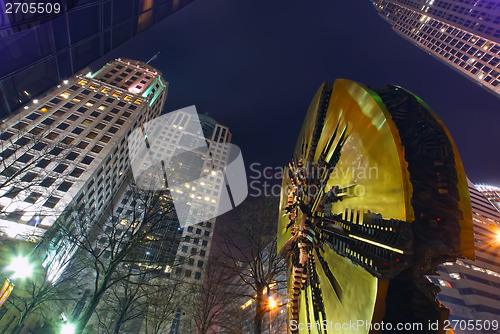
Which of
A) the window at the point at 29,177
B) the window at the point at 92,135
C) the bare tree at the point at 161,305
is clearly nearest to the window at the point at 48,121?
the window at the point at 92,135

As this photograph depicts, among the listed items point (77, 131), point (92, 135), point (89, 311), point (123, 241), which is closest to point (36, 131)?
point (77, 131)

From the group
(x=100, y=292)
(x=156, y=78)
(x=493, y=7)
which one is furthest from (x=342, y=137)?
(x=493, y=7)

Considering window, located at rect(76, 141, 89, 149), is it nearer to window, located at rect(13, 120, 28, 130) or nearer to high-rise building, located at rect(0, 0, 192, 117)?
window, located at rect(13, 120, 28, 130)

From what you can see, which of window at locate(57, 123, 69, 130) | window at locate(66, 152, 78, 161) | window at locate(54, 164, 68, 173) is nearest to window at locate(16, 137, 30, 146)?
window at locate(66, 152, 78, 161)

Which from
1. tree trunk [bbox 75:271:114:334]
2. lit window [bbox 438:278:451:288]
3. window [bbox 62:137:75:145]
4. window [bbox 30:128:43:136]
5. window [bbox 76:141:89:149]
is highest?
tree trunk [bbox 75:271:114:334]

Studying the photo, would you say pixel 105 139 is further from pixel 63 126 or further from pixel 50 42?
pixel 50 42

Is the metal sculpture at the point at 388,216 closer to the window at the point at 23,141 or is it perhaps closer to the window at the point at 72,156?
the window at the point at 72,156

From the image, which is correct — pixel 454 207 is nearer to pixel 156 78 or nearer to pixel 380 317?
pixel 380 317
